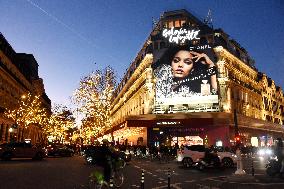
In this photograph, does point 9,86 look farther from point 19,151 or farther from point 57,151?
point 19,151

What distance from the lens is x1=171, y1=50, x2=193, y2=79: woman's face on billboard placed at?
51656mm

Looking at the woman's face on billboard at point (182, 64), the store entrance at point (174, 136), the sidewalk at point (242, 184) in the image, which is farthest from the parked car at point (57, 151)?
the sidewalk at point (242, 184)

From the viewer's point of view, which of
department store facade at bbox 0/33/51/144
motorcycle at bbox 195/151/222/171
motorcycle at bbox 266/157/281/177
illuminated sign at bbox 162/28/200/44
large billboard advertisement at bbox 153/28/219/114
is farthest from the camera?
illuminated sign at bbox 162/28/200/44

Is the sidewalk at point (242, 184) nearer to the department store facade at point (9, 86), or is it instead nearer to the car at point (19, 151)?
the car at point (19, 151)

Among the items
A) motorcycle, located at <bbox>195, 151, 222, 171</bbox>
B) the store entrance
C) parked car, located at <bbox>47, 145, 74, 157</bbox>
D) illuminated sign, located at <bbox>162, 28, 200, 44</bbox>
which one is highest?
illuminated sign, located at <bbox>162, 28, 200, 44</bbox>

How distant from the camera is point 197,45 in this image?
174 ft

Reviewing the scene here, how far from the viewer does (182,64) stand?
52312mm

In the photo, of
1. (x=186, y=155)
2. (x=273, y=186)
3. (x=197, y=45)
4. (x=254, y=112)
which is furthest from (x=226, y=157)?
(x=254, y=112)

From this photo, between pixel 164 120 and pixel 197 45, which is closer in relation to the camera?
pixel 164 120

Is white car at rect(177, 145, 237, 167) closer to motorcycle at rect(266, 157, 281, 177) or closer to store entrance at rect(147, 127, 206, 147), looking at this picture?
motorcycle at rect(266, 157, 281, 177)

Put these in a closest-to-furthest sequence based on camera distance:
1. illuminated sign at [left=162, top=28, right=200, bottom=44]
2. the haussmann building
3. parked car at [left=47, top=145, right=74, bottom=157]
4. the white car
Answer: the white car, parked car at [left=47, top=145, right=74, bottom=157], the haussmann building, illuminated sign at [left=162, top=28, right=200, bottom=44]

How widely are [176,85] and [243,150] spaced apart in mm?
14450

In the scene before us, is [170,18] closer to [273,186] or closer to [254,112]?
[254,112]

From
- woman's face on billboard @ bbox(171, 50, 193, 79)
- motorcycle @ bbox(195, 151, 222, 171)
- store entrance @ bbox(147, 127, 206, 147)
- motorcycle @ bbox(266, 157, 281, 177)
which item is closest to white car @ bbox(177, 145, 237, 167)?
motorcycle @ bbox(195, 151, 222, 171)
